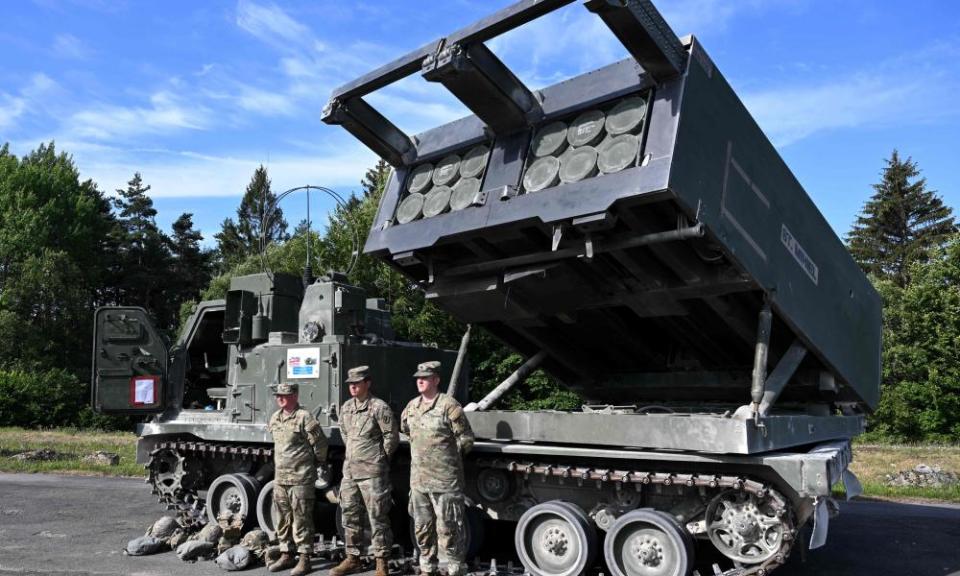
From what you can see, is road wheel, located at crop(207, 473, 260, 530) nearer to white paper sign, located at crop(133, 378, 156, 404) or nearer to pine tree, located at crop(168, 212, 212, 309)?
white paper sign, located at crop(133, 378, 156, 404)

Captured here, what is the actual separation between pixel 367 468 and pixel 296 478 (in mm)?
744

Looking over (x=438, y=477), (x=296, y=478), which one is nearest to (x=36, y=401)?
(x=296, y=478)

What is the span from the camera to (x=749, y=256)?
591 cm

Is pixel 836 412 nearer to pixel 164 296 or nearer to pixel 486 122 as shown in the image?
pixel 486 122

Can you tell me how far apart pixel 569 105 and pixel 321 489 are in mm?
4387

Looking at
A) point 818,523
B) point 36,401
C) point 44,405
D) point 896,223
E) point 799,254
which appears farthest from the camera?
point 896,223

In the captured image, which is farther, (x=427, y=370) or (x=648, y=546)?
(x=427, y=370)

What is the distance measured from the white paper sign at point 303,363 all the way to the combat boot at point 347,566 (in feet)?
5.62

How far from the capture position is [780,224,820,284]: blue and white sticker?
6491 millimetres

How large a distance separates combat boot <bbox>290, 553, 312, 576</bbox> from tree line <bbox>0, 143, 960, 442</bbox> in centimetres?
1345

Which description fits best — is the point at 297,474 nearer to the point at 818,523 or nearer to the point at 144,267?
the point at 818,523

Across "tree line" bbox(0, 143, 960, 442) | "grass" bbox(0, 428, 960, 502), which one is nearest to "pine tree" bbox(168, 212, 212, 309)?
"tree line" bbox(0, 143, 960, 442)

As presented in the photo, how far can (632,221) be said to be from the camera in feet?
19.0

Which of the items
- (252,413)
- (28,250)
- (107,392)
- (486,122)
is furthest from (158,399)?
(28,250)
